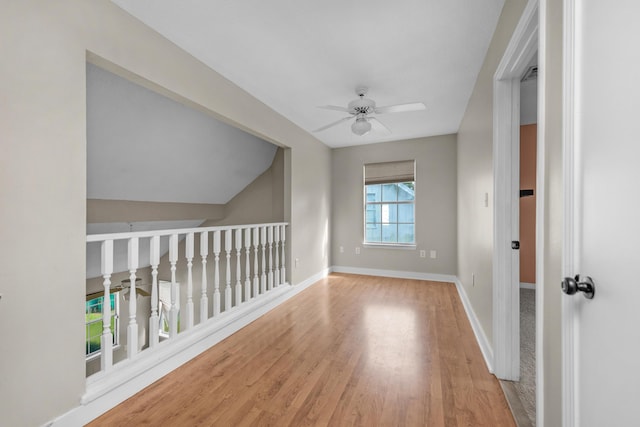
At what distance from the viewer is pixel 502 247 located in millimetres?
1746

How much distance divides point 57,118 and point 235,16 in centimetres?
119

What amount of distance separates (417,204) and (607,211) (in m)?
3.88

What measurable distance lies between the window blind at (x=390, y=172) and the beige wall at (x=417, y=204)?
9 centimetres

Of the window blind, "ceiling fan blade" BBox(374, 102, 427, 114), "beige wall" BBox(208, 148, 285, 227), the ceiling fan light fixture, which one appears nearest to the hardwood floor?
"beige wall" BBox(208, 148, 285, 227)

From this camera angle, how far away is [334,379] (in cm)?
179

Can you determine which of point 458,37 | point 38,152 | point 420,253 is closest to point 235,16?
point 38,152

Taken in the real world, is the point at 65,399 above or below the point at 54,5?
below

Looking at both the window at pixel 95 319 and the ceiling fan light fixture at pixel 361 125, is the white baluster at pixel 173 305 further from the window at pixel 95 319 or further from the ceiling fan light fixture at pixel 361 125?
the window at pixel 95 319

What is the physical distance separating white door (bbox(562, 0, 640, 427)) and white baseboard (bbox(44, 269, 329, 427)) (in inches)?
85.7

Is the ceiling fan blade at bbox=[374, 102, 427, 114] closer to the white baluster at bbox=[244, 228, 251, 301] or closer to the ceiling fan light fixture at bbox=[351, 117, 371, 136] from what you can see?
the ceiling fan light fixture at bbox=[351, 117, 371, 136]

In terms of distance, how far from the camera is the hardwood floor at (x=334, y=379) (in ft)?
4.83

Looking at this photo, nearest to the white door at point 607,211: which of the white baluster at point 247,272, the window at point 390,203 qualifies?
the white baluster at point 247,272

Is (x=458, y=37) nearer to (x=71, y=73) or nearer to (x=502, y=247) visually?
(x=502, y=247)

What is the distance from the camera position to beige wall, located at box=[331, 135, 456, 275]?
4.28 m
